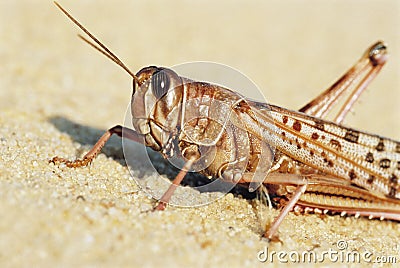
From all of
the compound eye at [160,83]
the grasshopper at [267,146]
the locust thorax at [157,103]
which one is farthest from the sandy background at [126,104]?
the compound eye at [160,83]

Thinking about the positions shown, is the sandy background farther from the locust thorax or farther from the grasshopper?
the locust thorax

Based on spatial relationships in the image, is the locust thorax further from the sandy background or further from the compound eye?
the sandy background

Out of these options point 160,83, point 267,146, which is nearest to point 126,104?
point 160,83

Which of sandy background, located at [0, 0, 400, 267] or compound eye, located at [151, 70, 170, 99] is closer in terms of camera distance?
sandy background, located at [0, 0, 400, 267]

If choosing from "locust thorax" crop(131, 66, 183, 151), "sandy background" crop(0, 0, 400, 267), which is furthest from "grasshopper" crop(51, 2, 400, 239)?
"sandy background" crop(0, 0, 400, 267)

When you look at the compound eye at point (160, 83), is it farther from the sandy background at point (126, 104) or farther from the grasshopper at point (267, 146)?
the sandy background at point (126, 104)

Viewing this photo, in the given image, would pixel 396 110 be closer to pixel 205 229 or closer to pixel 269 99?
pixel 269 99

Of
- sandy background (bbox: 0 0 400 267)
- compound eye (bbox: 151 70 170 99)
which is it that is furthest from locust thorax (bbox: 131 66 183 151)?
sandy background (bbox: 0 0 400 267)

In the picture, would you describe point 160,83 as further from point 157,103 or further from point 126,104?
point 126,104
